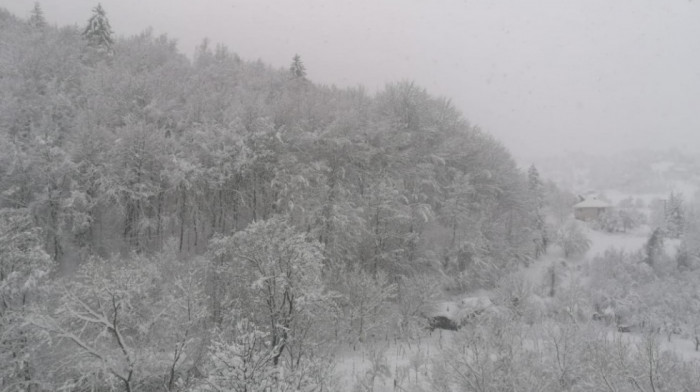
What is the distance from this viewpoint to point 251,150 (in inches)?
1109

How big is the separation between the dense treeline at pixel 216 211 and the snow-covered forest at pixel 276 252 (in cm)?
15

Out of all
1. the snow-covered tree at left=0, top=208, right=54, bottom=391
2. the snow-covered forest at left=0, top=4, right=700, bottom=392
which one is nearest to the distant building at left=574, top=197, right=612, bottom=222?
the snow-covered forest at left=0, top=4, right=700, bottom=392

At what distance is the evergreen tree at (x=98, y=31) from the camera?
42.2 meters

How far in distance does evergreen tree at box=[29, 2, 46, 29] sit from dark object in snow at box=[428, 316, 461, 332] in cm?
5565

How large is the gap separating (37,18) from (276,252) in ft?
184

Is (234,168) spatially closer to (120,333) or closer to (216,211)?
(216,211)

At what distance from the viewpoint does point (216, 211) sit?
29.6 meters

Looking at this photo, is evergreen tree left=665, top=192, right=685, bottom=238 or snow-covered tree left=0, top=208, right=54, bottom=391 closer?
snow-covered tree left=0, top=208, right=54, bottom=391

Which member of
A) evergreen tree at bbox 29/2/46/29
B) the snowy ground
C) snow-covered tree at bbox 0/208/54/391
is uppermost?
evergreen tree at bbox 29/2/46/29

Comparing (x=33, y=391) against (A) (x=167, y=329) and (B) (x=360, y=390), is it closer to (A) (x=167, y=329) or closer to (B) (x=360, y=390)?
(A) (x=167, y=329)

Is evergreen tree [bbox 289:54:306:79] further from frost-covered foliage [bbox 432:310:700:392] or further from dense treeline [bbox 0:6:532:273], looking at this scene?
frost-covered foliage [bbox 432:310:700:392]

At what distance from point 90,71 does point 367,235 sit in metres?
29.7

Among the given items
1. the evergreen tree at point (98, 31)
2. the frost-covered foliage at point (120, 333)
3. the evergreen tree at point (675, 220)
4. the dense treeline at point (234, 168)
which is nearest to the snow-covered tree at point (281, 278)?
the frost-covered foliage at point (120, 333)

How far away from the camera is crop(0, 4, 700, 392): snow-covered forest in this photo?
43.4 feet
